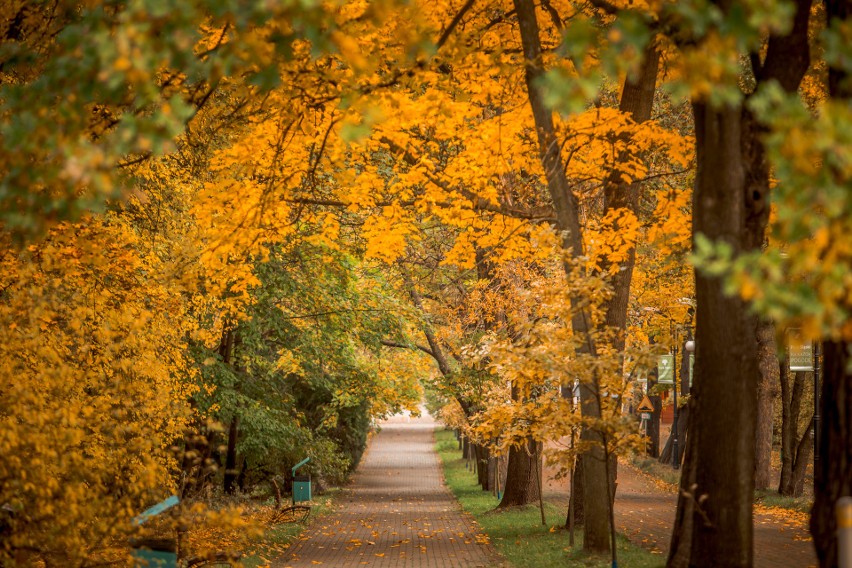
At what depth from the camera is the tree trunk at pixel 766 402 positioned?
24797mm

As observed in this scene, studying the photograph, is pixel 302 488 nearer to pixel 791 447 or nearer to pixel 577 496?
pixel 577 496

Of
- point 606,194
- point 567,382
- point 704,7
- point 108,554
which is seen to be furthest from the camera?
point 606,194

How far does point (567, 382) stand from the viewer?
11.3 meters

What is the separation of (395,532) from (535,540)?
4.69 m

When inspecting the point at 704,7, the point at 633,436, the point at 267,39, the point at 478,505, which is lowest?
the point at 478,505

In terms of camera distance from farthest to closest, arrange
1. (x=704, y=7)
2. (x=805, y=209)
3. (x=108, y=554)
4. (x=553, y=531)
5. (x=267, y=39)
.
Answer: (x=553, y=531)
(x=108, y=554)
(x=267, y=39)
(x=704, y=7)
(x=805, y=209)

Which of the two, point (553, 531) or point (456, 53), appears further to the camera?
point (553, 531)

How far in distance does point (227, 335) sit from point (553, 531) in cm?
977

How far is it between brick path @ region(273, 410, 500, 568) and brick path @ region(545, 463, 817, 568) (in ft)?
9.67

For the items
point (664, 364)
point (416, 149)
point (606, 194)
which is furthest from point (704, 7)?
point (664, 364)

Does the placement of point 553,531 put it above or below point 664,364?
below

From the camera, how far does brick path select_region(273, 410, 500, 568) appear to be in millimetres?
17281

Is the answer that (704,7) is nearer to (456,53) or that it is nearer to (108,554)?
(456,53)

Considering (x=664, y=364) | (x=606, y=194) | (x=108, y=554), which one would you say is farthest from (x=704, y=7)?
(x=664, y=364)
